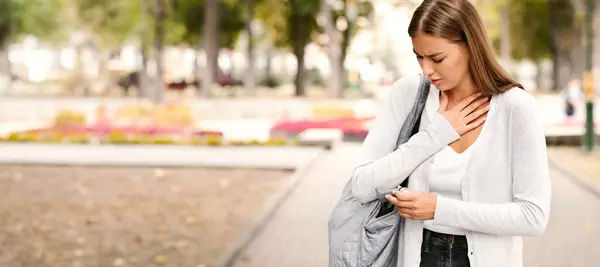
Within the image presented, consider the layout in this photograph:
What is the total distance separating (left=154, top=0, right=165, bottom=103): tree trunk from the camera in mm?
31891

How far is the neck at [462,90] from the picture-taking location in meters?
2.67

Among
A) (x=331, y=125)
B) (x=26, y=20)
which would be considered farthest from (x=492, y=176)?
(x=26, y=20)

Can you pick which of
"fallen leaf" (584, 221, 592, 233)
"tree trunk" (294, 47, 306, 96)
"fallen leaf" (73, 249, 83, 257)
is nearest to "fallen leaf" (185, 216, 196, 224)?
"fallen leaf" (73, 249, 83, 257)

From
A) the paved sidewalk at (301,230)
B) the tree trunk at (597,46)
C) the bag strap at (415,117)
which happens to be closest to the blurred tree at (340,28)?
the tree trunk at (597,46)

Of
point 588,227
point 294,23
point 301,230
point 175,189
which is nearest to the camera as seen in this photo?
point 301,230

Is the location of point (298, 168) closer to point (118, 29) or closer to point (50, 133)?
point (50, 133)

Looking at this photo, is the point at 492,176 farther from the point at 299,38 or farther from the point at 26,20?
the point at 26,20

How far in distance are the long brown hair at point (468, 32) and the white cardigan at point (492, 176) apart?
51 millimetres

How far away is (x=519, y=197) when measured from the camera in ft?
8.52

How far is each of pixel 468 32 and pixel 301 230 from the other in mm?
6604

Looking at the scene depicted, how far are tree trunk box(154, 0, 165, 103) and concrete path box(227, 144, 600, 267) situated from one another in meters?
20.0

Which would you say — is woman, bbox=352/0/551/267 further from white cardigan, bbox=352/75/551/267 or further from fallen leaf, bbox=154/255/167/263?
fallen leaf, bbox=154/255/167/263

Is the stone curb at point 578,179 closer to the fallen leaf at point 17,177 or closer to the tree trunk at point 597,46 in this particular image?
the fallen leaf at point 17,177

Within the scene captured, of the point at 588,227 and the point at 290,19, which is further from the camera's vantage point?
the point at 290,19
